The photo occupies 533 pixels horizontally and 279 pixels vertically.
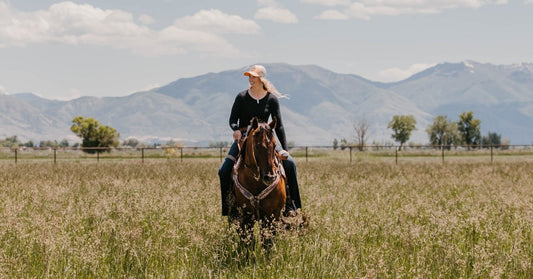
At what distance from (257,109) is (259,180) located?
3.65 ft

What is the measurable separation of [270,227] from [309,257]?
0.58 m

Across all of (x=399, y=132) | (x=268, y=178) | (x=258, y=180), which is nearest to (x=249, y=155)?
(x=258, y=180)

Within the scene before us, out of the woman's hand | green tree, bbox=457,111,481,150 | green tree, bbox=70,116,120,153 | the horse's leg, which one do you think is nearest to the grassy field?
the horse's leg

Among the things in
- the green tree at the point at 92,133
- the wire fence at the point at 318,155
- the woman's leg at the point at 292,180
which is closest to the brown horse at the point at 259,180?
the woman's leg at the point at 292,180

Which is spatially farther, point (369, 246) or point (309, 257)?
point (369, 246)

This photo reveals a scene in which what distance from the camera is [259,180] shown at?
6.21 m

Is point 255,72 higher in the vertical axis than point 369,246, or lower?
higher

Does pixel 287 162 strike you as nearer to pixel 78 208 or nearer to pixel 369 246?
pixel 369 246

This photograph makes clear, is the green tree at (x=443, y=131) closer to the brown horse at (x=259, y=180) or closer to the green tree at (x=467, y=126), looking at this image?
the green tree at (x=467, y=126)

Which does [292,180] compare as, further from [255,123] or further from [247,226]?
[255,123]

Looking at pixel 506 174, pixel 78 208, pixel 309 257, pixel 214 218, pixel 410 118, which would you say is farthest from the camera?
pixel 410 118

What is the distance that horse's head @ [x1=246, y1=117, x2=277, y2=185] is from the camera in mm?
5758

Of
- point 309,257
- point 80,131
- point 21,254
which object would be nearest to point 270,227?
point 309,257

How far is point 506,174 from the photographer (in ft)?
69.1
